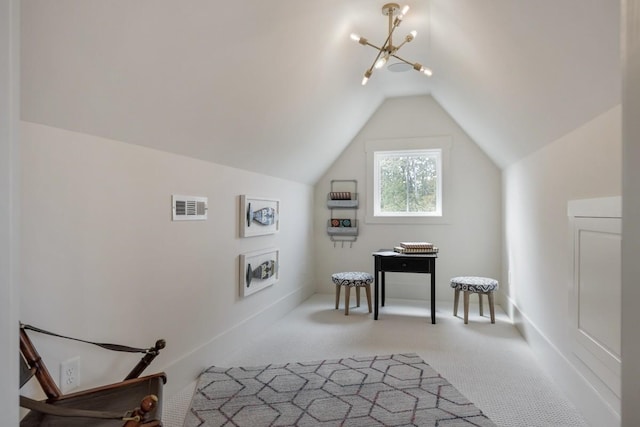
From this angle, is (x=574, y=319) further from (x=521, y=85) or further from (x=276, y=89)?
(x=276, y=89)

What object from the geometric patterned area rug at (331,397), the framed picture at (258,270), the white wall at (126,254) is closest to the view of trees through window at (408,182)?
the framed picture at (258,270)

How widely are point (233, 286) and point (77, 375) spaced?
130 centimetres

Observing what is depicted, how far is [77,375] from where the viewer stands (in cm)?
158

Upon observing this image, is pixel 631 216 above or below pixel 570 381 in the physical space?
above

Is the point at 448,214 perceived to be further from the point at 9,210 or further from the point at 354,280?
the point at 9,210

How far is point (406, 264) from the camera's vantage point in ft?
11.9

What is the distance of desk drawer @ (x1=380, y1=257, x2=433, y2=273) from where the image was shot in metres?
3.58

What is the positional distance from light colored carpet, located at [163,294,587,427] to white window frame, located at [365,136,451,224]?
1048mm

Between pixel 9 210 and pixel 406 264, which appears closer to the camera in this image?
pixel 9 210

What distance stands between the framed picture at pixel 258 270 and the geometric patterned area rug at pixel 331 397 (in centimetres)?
71

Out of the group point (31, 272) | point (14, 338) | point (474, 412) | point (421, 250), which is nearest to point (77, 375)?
point (31, 272)

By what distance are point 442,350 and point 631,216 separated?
8.38 feet

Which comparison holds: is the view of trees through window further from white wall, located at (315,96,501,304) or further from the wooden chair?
the wooden chair

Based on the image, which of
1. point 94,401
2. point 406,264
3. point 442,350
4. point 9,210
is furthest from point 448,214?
point 9,210
